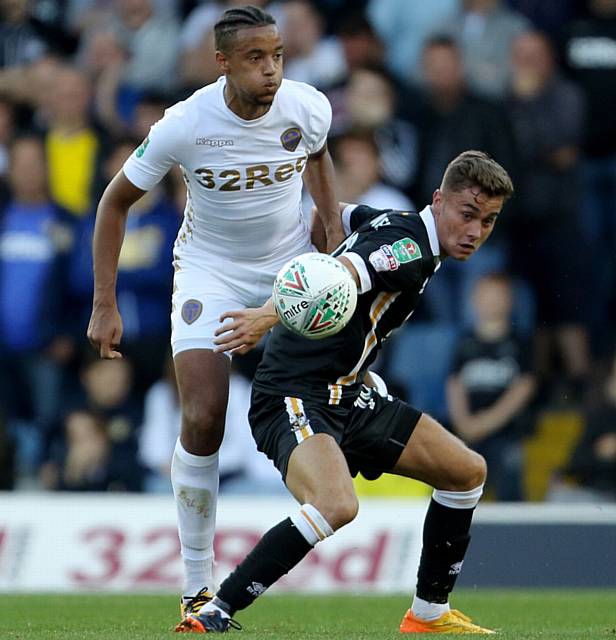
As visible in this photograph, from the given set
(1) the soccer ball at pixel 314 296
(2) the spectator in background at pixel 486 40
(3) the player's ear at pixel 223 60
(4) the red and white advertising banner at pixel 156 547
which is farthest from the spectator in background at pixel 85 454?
(1) the soccer ball at pixel 314 296

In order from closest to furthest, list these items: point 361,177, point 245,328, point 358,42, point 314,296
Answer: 1. point 314,296
2. point 245,328
3. point 361,177
4. point 358,42

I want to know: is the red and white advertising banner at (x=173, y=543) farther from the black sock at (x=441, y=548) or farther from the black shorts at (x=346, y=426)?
the black shorts at (x=346, y=426)

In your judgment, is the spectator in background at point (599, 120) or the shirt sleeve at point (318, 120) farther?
the spectator in background at point (599, 120)

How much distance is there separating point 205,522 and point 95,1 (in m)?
8.90

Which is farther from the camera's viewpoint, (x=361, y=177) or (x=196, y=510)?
(x=361, y=177)

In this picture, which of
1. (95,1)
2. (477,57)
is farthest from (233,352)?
(95,1)

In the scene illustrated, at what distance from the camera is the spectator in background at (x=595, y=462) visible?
11.8 metres

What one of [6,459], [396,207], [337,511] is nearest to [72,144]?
[6,459]

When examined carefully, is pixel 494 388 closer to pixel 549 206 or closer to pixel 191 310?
pixel 549 206

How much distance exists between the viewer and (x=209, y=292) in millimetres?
7707

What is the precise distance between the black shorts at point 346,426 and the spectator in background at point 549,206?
5.91m

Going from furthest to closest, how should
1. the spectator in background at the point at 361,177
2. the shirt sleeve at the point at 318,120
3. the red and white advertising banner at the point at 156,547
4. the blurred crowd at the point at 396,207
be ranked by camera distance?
the spectator in background at the point at 361,177
the blurred crowd at the point at 396,207
the red and white advertising banner at the point at 156,547
the shirt sleeve at the point at 318,120

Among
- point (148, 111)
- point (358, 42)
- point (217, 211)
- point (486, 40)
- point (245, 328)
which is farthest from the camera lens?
point (358, 42)

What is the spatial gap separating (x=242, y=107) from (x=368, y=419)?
5.35 ft
